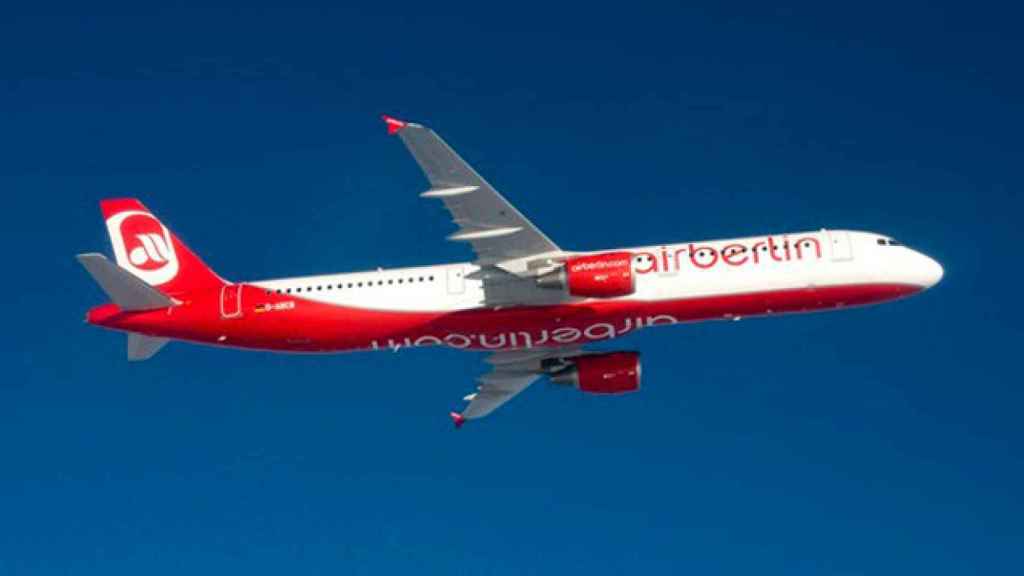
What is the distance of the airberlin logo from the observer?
260ft

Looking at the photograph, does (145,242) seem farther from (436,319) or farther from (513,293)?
(513,293)

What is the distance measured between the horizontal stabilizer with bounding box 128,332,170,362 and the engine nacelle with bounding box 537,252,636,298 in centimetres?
2050

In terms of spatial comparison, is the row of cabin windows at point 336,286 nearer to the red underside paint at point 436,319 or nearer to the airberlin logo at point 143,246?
the red underside paint at point 436,319

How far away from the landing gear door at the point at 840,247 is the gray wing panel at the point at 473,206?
13.7 meters

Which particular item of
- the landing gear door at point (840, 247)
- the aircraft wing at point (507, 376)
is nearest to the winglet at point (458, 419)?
the aircraft wing at point (507, 376)

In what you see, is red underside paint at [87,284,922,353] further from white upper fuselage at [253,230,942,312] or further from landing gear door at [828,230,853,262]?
landing gear door at [828,230,853,262]

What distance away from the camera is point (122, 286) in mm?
74438

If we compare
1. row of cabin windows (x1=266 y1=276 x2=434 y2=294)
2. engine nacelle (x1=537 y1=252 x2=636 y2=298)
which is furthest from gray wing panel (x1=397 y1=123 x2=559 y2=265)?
row of cabin windows (x1=266 y1=276 x2=434 y2=294)

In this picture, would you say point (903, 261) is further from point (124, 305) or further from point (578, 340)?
point (124, 305)

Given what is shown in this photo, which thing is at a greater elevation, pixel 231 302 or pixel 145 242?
pixel 145 242

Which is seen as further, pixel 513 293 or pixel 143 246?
pixel 143 246

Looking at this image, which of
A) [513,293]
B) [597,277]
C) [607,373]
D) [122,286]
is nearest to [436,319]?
[513,293]

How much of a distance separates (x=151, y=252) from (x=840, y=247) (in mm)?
35489

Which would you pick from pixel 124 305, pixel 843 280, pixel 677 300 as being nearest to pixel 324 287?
pixel 124 305
